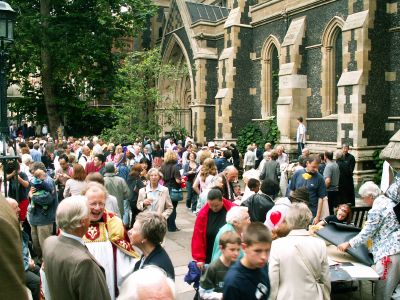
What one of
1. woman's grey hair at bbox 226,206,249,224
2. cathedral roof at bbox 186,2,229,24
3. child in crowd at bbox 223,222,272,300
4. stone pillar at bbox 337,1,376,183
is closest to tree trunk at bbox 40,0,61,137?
cathedral roof at bbox 186,2,229,24

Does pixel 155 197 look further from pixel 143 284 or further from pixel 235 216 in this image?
pixel 143 284

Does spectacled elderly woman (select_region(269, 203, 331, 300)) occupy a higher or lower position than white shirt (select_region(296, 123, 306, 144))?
lower

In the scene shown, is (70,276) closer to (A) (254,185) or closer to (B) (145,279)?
(B) (145,279)

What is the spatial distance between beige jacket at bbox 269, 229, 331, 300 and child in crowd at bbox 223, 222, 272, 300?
17.3 inches

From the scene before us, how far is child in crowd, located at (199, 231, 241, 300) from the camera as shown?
11.4 ft

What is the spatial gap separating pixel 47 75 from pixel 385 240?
2320 centimetres

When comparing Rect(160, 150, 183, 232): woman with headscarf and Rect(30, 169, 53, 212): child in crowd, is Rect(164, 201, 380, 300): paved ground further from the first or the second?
Rect(30, 169, 53, 212): child in crowd

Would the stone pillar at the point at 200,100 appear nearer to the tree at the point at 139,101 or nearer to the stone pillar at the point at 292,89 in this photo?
the tree at the point at 139,101

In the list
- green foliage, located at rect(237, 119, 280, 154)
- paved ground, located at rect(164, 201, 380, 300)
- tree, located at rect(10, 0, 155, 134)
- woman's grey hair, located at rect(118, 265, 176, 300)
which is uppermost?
tree, located at rect(10, 0, 155, 134)

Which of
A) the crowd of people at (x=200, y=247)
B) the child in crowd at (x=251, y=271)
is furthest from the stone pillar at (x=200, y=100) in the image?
the child in crowd at (x=251, y=271)

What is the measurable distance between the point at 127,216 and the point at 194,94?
1670cm

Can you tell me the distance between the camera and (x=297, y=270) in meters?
3.54

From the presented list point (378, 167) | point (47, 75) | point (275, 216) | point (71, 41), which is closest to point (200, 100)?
point (71, 41)

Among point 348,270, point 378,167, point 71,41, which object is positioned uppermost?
point 71,41
